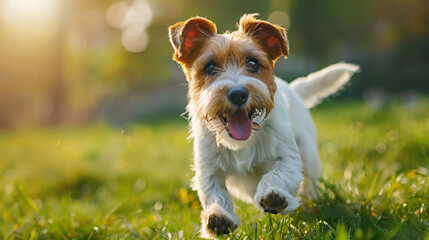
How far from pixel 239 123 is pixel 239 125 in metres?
0.02

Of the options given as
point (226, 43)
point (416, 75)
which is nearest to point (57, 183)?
point (226, 43)

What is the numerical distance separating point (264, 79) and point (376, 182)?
4.64 feet

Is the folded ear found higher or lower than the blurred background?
higher

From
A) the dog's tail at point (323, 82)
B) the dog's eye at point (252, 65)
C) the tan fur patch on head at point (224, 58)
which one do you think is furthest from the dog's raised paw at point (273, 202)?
the dog's tail at point (323, 82)

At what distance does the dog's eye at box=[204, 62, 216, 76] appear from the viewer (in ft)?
11.2

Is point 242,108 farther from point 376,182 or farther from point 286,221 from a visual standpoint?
point 376,182

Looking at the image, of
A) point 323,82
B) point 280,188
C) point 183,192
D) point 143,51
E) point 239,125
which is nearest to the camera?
point 280,188

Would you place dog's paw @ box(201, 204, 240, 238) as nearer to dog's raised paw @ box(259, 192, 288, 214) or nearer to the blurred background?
dog's raised paw @ box(259, 192, 288, 214)

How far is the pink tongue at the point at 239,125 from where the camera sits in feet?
10.3

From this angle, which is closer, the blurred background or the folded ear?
the folded ear

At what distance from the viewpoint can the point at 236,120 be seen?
10.4 feet

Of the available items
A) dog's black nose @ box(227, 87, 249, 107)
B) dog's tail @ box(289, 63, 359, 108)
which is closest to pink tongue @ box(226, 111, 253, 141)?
dog's black nose @ box(227, 87, 249, 107)

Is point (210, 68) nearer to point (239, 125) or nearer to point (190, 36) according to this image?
point (190, 36)

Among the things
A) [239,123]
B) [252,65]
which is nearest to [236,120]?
[239,123]
